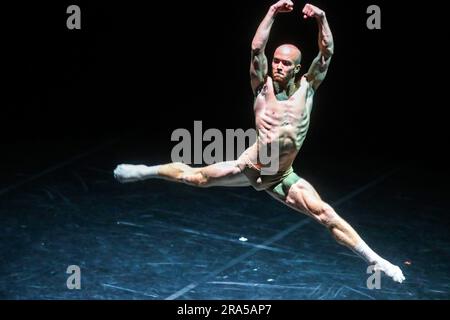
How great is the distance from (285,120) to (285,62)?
1.06ft

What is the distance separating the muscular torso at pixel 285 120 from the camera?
193 inches

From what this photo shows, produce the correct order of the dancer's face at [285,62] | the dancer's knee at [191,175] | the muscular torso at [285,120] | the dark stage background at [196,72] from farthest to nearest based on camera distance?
the dark stage background at [196,72] → the dancer's knee at [191,175] → the muscular torso at [285,120] → the dancer's face at [285,62]

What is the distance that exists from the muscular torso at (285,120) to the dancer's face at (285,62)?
0.13m

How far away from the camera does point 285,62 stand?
4.78 m

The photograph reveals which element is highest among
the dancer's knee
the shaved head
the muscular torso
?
the shaved head

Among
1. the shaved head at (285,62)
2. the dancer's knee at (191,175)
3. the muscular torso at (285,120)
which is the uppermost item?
the shaved head at (285,62)

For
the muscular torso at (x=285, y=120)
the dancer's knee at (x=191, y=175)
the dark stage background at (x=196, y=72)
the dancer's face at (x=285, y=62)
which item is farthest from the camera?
the dark stage background at (x=196, y=72)

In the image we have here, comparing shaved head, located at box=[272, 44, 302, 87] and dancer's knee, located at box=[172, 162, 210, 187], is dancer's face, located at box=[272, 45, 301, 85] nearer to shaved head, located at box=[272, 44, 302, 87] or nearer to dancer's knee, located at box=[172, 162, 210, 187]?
shaved head, located at box=[272, 44, 302, 87]

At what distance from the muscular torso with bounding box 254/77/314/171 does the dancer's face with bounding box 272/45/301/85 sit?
132 millimetres

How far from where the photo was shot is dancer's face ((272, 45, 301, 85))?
477cm

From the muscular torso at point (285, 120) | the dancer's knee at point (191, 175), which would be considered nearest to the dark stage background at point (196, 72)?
the dancer's knee at point (191, 175)

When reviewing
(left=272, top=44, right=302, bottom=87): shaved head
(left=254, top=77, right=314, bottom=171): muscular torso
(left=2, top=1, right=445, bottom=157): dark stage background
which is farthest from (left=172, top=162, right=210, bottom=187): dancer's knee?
(left=2, top=1, right=445, bottom=157): dark stage background

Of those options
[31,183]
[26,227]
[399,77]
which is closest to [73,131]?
[31,183]

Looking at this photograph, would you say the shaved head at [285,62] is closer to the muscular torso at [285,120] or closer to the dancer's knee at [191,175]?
the muscular torso at [285,120]
